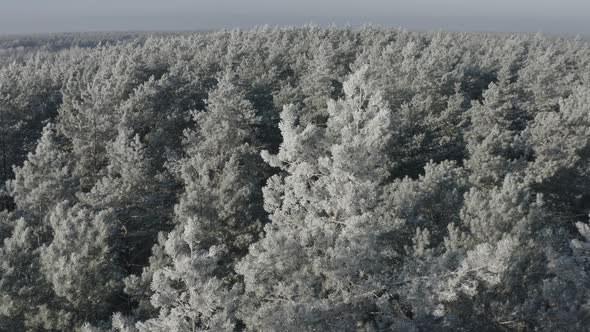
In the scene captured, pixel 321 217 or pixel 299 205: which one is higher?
A: pixel 299 205

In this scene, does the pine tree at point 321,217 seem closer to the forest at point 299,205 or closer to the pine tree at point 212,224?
A: the forest at point 299,205

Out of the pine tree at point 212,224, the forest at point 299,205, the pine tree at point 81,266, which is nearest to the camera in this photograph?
the pine tree at point 212,224

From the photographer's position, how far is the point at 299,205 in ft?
50.9

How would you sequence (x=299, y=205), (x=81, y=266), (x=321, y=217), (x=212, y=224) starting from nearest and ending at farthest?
(x=321, y=217)
(x=299, y=205)
(x=81, y=266)
(x=212, y=224)

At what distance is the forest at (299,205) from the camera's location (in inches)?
575

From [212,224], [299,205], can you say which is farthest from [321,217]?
[212,224]

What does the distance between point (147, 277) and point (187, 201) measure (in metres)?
5.25

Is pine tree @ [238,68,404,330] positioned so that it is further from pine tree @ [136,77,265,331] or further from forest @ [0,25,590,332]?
pine tree @ [136,77,265,331]

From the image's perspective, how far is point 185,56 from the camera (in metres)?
64.1

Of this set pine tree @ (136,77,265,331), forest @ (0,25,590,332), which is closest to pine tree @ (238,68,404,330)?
forest @ (0,25,590,332)

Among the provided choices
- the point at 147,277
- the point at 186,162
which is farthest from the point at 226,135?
the point at 147,277

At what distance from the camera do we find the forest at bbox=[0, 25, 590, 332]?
14609 millimetres

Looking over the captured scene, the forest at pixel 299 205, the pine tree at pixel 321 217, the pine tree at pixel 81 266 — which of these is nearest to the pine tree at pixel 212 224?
the forest at pixel 299 205

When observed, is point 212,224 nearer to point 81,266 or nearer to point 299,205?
point 81,266
